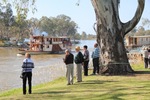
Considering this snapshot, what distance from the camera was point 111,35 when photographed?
1596 centimetres

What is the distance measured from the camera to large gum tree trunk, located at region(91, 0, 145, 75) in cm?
1583

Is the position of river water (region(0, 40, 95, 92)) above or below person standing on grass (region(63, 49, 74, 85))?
below

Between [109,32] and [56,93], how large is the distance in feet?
17.9

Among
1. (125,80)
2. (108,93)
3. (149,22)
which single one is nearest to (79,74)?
(125,80)

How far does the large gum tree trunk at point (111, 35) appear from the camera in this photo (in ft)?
51.9

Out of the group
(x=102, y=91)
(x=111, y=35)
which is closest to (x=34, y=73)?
(x=111, y=35)

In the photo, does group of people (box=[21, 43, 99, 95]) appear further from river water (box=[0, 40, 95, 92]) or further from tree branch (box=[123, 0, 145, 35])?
river water (box=[0, 40, 95, 92])

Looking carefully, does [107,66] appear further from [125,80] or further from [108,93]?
[108,93]

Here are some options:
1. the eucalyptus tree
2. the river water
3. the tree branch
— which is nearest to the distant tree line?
the eucalyptus tree

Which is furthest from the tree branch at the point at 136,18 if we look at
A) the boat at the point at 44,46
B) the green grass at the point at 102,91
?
the boat at the point at 44,46

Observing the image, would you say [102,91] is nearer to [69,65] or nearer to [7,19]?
[69,65]

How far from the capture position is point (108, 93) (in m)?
11.1

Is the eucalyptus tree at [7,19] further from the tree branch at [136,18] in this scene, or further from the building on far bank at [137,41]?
the tree branch at [136,18]

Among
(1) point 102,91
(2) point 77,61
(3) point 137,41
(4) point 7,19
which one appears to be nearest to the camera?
(1) point 102,91
